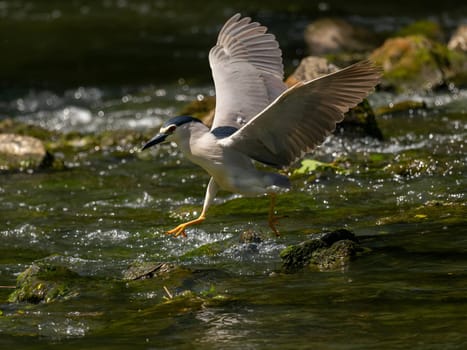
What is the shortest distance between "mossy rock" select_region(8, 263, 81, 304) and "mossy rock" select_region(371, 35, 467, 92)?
6978 mm

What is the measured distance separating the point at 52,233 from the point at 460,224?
304cm

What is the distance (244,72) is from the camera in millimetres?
7414

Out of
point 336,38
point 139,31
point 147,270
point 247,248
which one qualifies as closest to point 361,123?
point 247,248

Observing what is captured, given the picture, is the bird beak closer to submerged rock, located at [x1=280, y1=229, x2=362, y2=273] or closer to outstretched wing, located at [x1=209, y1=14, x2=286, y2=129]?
outstretched wing, located at [x1=209, y1=14, x2=286, y2=129]

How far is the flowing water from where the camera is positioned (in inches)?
201

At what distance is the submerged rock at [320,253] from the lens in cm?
619

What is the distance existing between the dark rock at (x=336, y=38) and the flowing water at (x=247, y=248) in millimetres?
3605

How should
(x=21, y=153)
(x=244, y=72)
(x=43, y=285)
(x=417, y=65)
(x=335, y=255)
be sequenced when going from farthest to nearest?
(x=417, y=65), (x=21, y=153), (x=244, y=72), (x=335, y=255), (x=43, y=285)

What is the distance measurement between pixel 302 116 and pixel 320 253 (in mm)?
875

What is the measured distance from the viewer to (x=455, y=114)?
10.9 metres

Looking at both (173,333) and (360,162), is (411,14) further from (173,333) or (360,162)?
(173,333)

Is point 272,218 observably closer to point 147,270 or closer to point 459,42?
point 147,270

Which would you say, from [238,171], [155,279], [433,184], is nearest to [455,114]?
[433,184]

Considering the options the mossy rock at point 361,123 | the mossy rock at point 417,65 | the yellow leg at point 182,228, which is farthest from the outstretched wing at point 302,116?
the mossy rock at point 417,65
